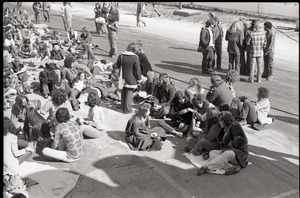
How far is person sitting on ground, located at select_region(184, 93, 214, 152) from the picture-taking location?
7.78 m

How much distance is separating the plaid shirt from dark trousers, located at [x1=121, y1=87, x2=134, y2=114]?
4.44 m

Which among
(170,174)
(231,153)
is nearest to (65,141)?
(170,174)

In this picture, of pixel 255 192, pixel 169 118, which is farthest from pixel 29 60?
pixel 255 192

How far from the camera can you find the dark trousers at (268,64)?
39.3 ft

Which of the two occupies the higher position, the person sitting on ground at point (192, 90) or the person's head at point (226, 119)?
the person sitting on ground at point (192, 90)

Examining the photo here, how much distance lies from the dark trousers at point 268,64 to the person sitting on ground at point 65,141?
7.39 meters

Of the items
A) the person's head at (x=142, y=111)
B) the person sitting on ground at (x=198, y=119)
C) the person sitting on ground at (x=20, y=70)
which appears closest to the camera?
the person's head at (x=142, y=111)

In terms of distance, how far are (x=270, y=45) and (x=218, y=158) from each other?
631cm

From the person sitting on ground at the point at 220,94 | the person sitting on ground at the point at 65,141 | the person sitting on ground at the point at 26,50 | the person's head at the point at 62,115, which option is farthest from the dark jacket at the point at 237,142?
the person sitting on ground at the point at 26,50

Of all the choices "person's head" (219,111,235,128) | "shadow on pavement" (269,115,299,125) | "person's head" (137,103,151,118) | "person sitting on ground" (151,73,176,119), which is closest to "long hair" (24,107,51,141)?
"person's head" (137,103,151,118)

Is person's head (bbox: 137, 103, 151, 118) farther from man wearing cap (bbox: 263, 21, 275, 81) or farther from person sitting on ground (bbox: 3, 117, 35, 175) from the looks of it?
man wearing cap (bbox: 263, 21, 275, 81)

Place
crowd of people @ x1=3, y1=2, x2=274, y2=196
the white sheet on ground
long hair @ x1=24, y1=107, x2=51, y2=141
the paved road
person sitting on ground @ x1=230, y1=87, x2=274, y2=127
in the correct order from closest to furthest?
the white sheet on ground
the paved road
crowd of people @ x1=3, y1=2, x2=274, y2=196
long hair @ x1=24, y1=107, x2=51, y2=141
person sitting on ground @ x1=230, y1=87, x2=274, y2=127

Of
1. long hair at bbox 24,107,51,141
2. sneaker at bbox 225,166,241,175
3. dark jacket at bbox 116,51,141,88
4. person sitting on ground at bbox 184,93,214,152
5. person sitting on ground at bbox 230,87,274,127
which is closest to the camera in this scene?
sneaker at bbox 225,166,241,175

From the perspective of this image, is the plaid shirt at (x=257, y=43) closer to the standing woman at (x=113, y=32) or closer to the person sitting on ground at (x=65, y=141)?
the standing woman at (x=113, y=32)
